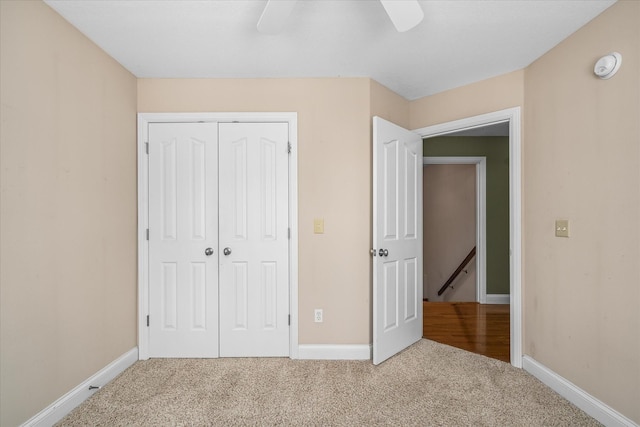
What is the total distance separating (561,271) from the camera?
1912 mm

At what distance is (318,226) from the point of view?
7.88 feet

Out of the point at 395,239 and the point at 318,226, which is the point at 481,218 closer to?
the point at 395,239

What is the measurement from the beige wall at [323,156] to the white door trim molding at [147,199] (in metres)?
0.05

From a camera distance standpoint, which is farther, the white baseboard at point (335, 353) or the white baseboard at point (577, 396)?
the white baseboard at point (335, 353)

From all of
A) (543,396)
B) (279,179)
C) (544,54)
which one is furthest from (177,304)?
(544,54)

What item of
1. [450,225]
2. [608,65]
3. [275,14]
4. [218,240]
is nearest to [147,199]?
[218,240]

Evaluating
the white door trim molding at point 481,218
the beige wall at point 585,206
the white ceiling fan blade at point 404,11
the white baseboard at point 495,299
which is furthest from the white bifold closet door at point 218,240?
the white baseboard at point 495,299

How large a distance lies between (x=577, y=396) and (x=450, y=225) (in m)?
3.12

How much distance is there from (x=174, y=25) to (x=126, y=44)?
48 centimetres

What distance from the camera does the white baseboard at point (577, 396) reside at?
1.55m

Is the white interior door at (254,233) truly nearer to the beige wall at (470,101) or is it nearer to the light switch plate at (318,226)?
the light switch plate at (318,226)

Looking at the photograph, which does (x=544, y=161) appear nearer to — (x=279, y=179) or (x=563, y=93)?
(x=563, y=93)

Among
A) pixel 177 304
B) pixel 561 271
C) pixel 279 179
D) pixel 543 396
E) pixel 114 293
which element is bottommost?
pixel 543 396

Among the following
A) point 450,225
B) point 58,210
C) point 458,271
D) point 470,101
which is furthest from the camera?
point 450,225
